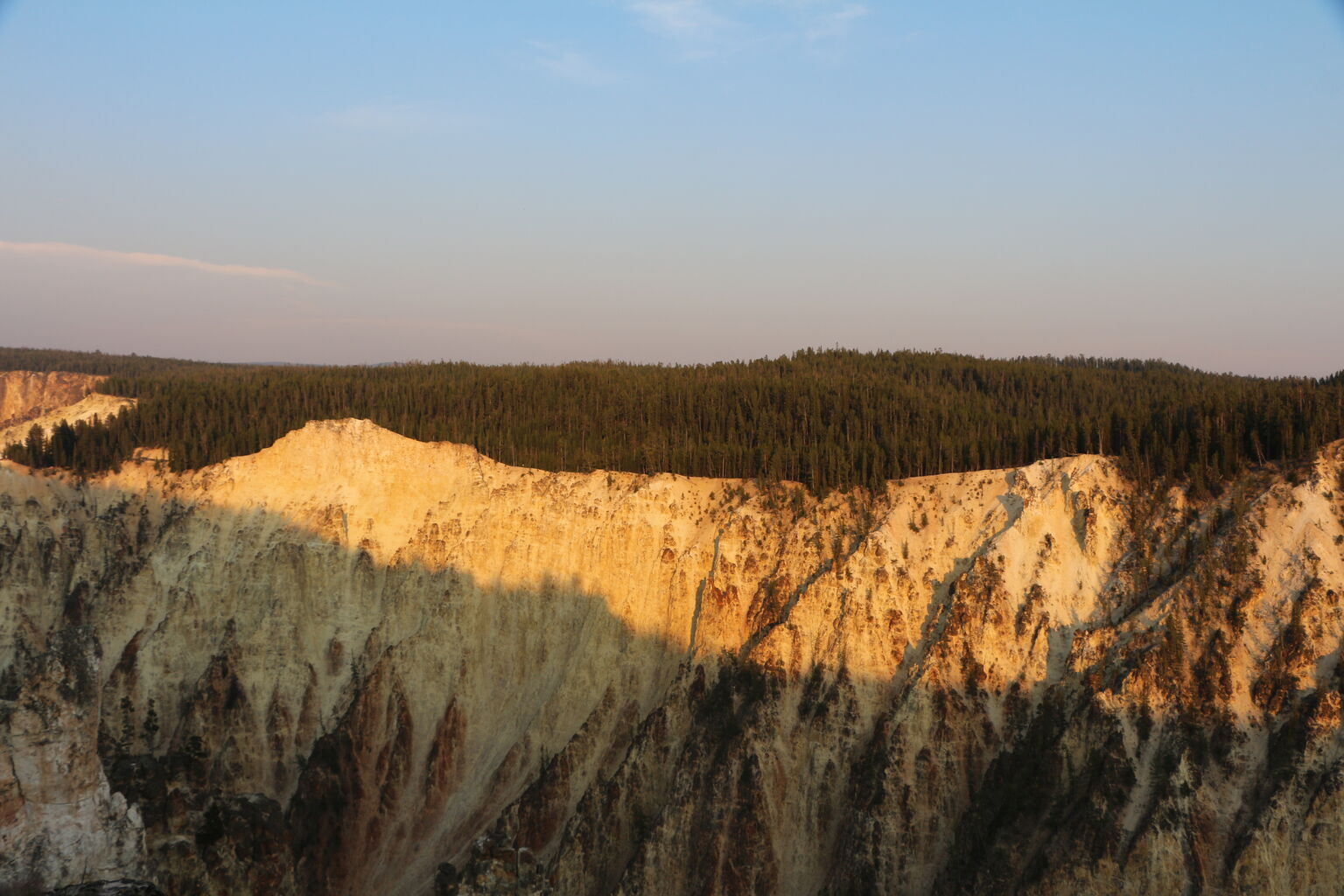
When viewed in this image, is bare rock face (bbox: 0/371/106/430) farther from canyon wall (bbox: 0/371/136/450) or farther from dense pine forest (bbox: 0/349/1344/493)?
dense pine forest (bbox: 0/349/1344/493)

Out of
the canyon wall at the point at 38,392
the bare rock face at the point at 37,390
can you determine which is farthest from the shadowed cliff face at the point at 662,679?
the bare rock face at the point at 37,390

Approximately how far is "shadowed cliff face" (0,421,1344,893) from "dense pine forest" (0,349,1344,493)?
2546mm

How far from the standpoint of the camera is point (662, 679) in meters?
66.4

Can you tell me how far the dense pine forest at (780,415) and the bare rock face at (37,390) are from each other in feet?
25.0

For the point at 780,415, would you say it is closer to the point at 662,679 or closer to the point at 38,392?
A: the point at 662,679

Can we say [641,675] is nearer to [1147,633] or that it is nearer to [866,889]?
[866,889]

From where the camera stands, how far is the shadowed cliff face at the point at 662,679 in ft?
161

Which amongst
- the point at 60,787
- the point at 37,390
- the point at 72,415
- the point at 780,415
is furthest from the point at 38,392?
the point at 60,787

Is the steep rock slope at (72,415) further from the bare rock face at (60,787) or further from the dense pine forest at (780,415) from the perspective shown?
the bare rock face at (60,787)

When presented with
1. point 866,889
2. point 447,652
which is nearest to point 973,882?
point 866,889

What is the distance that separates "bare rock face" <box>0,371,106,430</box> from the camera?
115 m

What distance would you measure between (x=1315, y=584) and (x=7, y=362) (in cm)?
14575

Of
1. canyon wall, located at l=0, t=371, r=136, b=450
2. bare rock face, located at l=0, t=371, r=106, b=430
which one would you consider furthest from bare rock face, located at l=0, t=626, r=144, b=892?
bare rock face, located at l=0, t=371, r=106, b=430

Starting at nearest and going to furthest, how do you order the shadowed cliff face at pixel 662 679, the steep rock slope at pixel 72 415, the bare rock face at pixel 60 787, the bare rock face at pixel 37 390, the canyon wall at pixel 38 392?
1. the bare rock face at pixel 60 787
2. the shadowed cliff face at pixel 662 679
3. the steep rock slope at pixel 72 415
4. the canyon wall at pixel 38 392
5. the bare rock face at pixel 37 390
